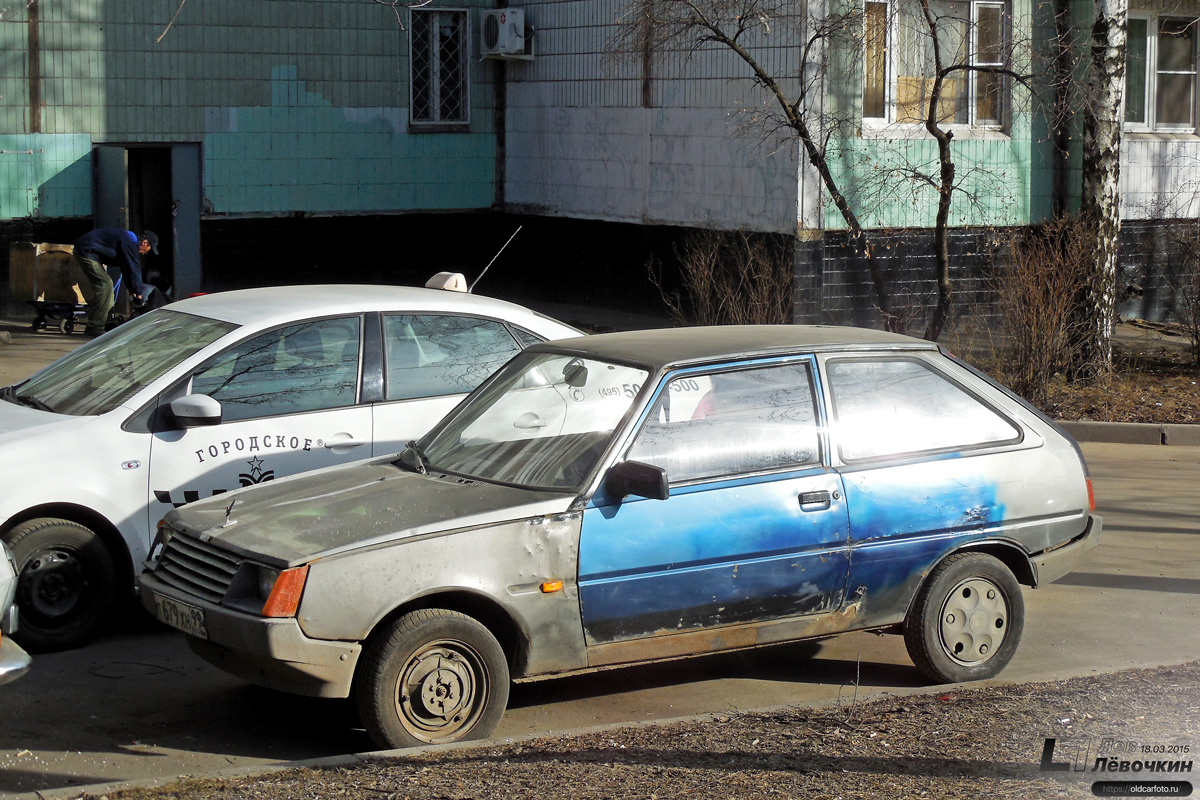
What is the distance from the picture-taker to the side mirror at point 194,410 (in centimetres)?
633

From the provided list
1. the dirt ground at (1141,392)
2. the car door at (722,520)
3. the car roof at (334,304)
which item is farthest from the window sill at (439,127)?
the car door at (722,520)

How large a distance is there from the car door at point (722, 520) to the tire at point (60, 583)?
2.51 metres

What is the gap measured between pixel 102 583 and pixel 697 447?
2895 millimetres

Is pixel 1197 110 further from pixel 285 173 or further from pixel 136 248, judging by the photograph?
pixel 136 248

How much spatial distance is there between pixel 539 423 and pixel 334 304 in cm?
182

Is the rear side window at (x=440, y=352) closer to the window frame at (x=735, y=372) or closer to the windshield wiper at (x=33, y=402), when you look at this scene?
the windshield wiper at (x=33, y=402)

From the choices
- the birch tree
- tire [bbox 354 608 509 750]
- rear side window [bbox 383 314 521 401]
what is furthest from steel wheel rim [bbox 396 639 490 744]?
the birch tree

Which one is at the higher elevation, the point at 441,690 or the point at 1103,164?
the point at 1103,164

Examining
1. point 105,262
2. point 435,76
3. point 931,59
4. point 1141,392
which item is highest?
point 435,76

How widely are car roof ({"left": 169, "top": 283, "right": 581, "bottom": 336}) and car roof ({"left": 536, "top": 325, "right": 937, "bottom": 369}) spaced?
1226 millimetres

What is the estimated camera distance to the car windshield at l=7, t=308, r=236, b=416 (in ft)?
21.6

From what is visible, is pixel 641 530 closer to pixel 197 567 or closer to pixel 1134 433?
pixel 197 567

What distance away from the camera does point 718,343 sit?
5.82m

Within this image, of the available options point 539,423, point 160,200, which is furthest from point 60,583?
point 160,200
